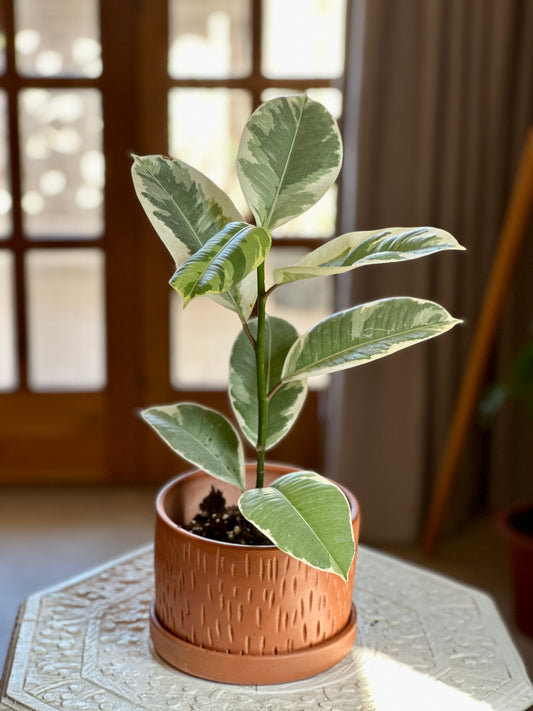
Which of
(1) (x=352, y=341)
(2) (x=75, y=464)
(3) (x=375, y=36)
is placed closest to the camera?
Answer: (1) (x=352, y=341)

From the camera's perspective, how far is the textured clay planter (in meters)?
0.98

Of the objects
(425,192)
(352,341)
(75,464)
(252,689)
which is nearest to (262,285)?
(352,341)

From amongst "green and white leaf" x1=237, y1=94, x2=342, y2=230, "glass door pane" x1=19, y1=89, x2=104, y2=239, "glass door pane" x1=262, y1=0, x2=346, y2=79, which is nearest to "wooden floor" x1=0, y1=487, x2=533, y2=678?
"glass door pane" x1=19, y1=89, x2=104, y2=239

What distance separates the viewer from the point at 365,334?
3.27 feet

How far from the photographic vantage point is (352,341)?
1.00 metres

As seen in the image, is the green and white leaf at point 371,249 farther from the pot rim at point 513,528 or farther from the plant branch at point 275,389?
the pot rim at point 513,528

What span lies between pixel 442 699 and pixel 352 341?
1.39ft

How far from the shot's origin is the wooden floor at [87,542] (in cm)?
231

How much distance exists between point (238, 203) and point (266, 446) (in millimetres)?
1686

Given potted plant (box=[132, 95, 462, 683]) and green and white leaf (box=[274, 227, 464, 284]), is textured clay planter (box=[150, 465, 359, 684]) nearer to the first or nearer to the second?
potted plant (box=[132, 95, 462, 683])

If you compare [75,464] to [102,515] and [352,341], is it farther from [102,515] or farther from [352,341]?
[352,341]

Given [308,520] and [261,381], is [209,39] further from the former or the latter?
[308,520]

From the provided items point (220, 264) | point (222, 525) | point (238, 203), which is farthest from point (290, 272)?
point (238, 203)

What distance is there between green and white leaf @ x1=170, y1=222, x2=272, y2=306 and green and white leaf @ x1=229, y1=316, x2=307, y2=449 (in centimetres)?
28
